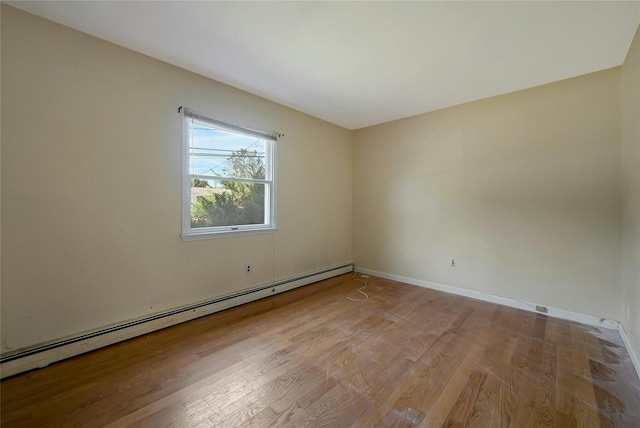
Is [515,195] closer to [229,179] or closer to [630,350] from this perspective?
[630,350]

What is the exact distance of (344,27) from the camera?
1930 millimetres

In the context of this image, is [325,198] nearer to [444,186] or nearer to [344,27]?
[444,186]

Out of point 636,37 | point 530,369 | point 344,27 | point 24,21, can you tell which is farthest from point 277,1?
point 530,369

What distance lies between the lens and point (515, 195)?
301cm

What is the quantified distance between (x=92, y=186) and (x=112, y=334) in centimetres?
125

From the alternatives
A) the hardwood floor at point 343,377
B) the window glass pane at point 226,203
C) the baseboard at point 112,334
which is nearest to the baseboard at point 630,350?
the hardwood floor at point 343,377

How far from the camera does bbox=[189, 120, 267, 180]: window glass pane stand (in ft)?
8.87

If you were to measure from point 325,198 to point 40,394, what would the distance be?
3.45 m

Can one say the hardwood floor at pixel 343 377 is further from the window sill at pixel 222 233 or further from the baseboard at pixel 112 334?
the window sill at pixel 222 233

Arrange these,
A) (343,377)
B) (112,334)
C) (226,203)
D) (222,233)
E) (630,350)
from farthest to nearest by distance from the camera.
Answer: (226,203)
(222,233)
(112,334)
(630,350)
(343,377)

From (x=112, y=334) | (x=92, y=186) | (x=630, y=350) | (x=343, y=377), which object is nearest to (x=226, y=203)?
(x=92, y=186)

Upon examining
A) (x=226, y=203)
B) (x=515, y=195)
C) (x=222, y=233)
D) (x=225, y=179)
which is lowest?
(x=222, y=233)

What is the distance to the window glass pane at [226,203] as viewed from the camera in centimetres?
275

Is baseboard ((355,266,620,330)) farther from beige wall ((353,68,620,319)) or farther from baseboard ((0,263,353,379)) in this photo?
baseboard ((0,263,353,379))
